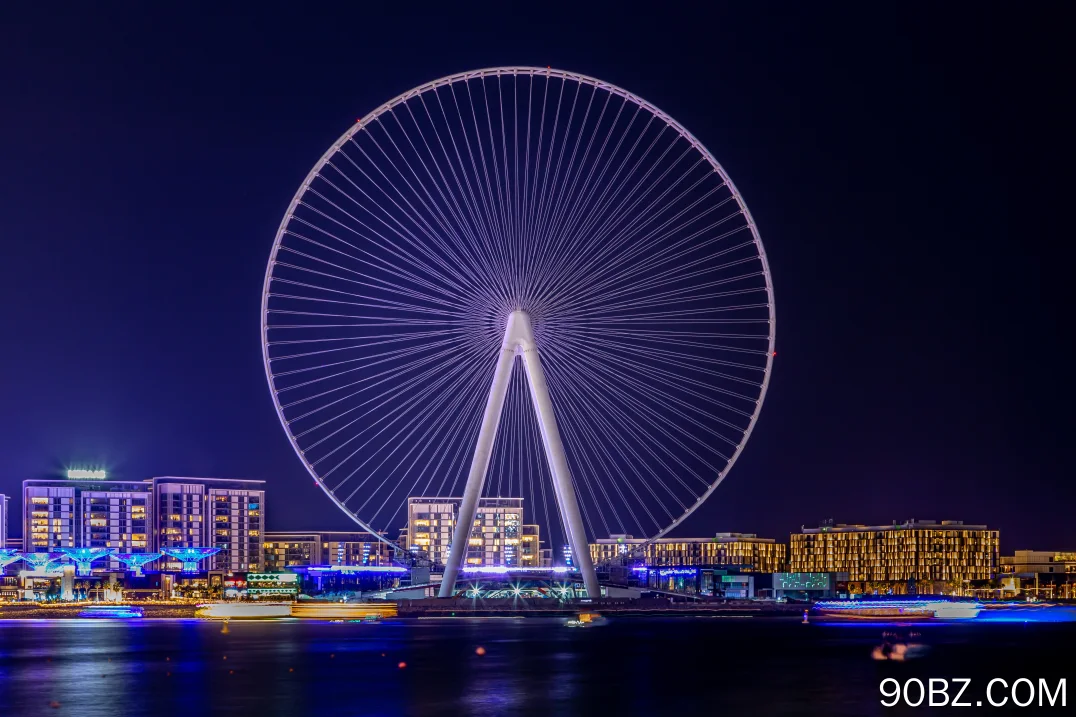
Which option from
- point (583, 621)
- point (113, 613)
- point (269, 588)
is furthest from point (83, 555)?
point (583, 621)

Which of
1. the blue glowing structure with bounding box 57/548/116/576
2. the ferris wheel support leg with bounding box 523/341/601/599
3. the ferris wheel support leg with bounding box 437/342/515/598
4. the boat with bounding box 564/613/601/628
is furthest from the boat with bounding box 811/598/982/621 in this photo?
the blue glowing structure with bounding box 57/548/116/576

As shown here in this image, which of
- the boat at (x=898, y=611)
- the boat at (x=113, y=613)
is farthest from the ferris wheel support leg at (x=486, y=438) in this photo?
the boat at (x=113, y=613)

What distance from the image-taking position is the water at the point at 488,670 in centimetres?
4869

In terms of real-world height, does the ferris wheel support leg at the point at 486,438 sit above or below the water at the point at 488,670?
above

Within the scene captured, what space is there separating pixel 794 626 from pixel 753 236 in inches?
1586

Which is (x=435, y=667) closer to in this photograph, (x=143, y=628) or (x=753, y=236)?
(x=753, y=236)

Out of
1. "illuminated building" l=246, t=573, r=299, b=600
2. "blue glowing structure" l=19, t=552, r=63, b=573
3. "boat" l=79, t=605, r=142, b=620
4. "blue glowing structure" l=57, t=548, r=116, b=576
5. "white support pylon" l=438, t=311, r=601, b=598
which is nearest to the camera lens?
"white support pylon" l=438, t=311, r=601, b=598

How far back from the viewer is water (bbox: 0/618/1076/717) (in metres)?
48.7

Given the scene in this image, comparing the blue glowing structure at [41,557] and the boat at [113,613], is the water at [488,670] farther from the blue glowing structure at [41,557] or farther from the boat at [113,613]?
the blue glowing structure at [41,557]

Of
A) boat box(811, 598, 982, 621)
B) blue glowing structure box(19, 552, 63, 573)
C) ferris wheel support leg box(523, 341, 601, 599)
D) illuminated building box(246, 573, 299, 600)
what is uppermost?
ferris wheel support leg box(523, 341, 601, 599)

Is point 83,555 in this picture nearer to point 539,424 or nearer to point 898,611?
point 898,611

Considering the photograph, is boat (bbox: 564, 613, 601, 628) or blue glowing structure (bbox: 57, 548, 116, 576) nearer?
boat (bbox: 564, 613, 601, 628)

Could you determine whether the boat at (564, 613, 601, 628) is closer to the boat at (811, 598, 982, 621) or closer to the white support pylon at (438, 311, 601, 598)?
the white support pylon at (438, 311, 601, 598)

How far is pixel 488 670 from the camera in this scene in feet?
207
